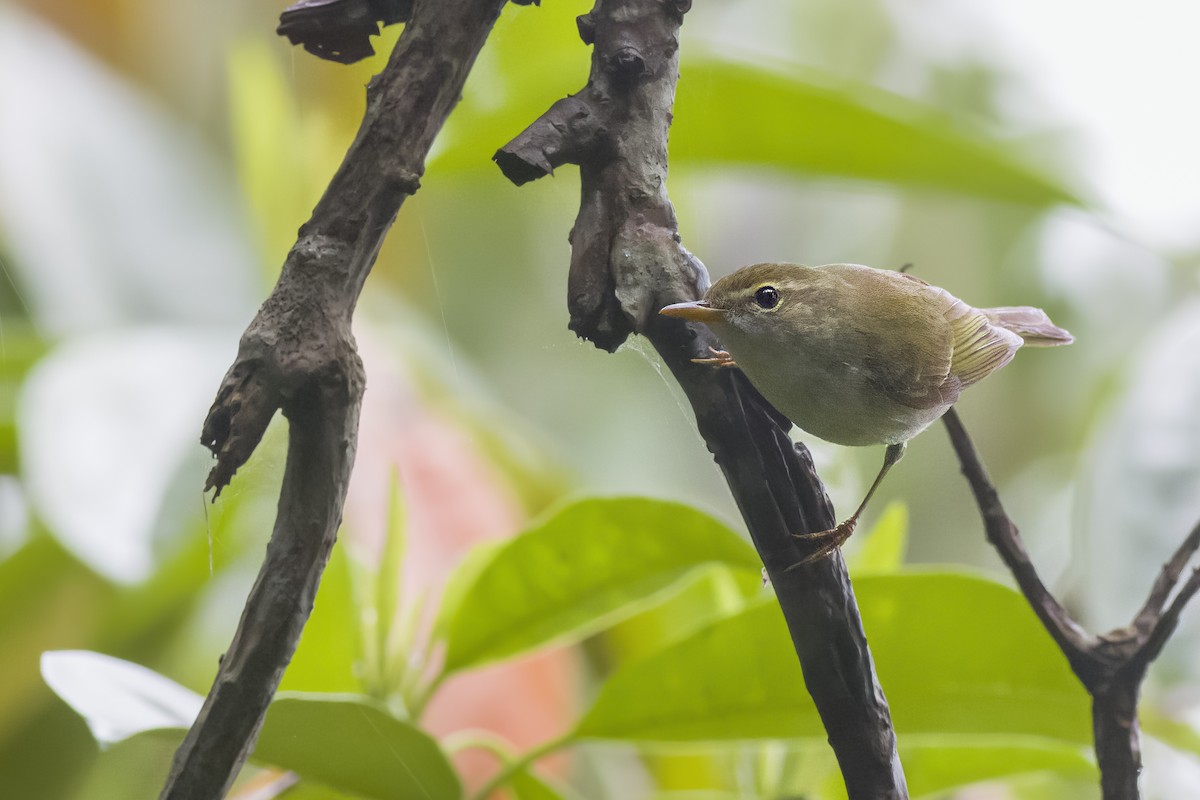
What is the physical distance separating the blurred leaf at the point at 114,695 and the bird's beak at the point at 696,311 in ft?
1.02

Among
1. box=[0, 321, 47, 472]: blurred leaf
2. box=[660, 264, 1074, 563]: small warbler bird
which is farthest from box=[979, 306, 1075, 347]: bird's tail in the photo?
box=[0, 321, 47, 472]: blurred leaf

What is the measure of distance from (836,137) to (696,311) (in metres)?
0.37

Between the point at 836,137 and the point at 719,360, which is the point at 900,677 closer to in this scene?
the point at 719,360

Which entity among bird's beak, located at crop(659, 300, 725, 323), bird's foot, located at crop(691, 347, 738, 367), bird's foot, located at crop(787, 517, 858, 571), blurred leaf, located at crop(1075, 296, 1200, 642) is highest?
Answer: bird's beak, located at crop(659, 300, 725, 323)

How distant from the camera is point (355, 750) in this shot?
1.58ft

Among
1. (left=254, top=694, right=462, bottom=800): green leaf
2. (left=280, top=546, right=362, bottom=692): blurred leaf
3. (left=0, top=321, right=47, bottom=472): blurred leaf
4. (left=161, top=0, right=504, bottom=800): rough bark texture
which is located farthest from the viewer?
(left=0, top=321, right=47, bottom=472): blurred leaf

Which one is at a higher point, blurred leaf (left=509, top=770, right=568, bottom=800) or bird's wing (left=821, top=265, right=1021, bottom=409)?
bird's wing (left=821, top=265, right=1021, bottom=409)

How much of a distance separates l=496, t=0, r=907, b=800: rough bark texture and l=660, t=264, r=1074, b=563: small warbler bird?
0.04 feet

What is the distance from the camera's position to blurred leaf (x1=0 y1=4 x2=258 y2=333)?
87 cm

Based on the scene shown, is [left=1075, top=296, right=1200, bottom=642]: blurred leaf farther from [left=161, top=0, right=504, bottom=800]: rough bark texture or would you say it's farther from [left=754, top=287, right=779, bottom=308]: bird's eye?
[left=161, top=0, right=504, bottom=800]: rough bark texture

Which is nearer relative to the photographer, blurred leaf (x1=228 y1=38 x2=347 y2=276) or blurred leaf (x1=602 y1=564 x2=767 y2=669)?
blurred leaf (x1=228 y1=38 x2=347 y2=276)

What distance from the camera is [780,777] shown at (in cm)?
62

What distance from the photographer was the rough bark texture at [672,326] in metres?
0.38

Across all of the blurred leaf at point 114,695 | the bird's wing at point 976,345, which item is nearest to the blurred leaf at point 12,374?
the blurred leaf at point 114,695
